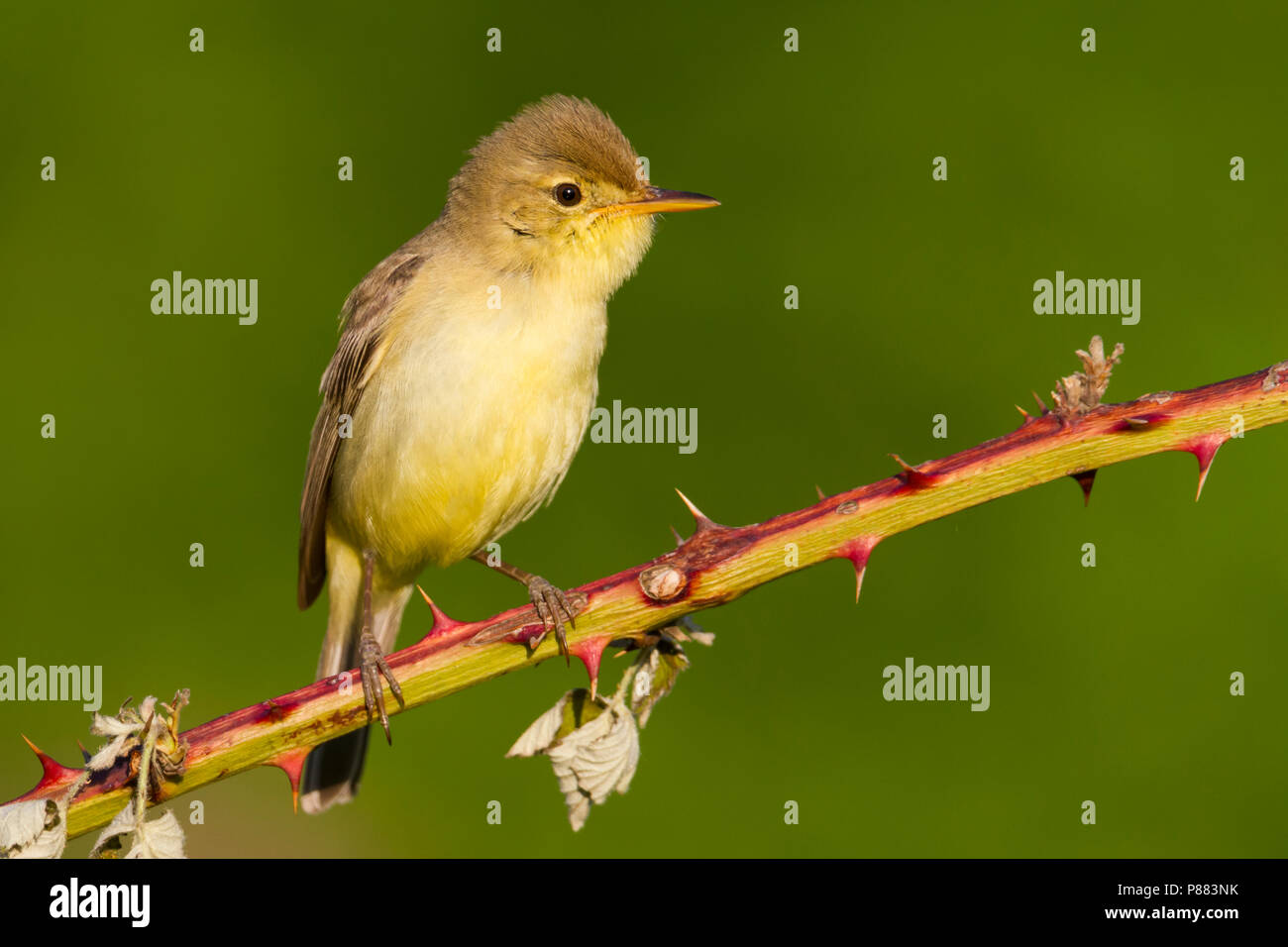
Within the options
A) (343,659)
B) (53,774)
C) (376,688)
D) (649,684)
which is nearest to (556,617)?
(649,684)

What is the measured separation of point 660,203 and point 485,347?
29.1 inches

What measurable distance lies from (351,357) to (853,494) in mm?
2446

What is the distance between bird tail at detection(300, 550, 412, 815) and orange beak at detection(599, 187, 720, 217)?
1.69 metres

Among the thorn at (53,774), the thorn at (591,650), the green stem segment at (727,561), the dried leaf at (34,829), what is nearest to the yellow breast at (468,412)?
the green stem segment at (727,561)

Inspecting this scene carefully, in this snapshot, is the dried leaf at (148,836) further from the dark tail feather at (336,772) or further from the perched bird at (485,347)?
the dark tail feather at (336,772)

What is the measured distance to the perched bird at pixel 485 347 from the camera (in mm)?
3900

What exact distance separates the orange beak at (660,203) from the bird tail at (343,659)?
1.69 meters

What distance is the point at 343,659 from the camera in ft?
16.2

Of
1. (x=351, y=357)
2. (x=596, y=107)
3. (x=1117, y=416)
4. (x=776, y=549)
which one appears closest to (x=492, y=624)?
(x=776, y=549)

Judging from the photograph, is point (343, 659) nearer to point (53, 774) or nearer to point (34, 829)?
point (53, 774)

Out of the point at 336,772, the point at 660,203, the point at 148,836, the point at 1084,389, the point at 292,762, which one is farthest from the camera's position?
Answer: the point at 336,772

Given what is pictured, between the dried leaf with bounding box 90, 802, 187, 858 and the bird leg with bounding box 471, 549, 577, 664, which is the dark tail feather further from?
the dried leaf with bounding box 90, 802, 187, 858

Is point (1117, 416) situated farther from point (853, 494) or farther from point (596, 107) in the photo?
point (596, 107)

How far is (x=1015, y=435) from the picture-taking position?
2.36 m
